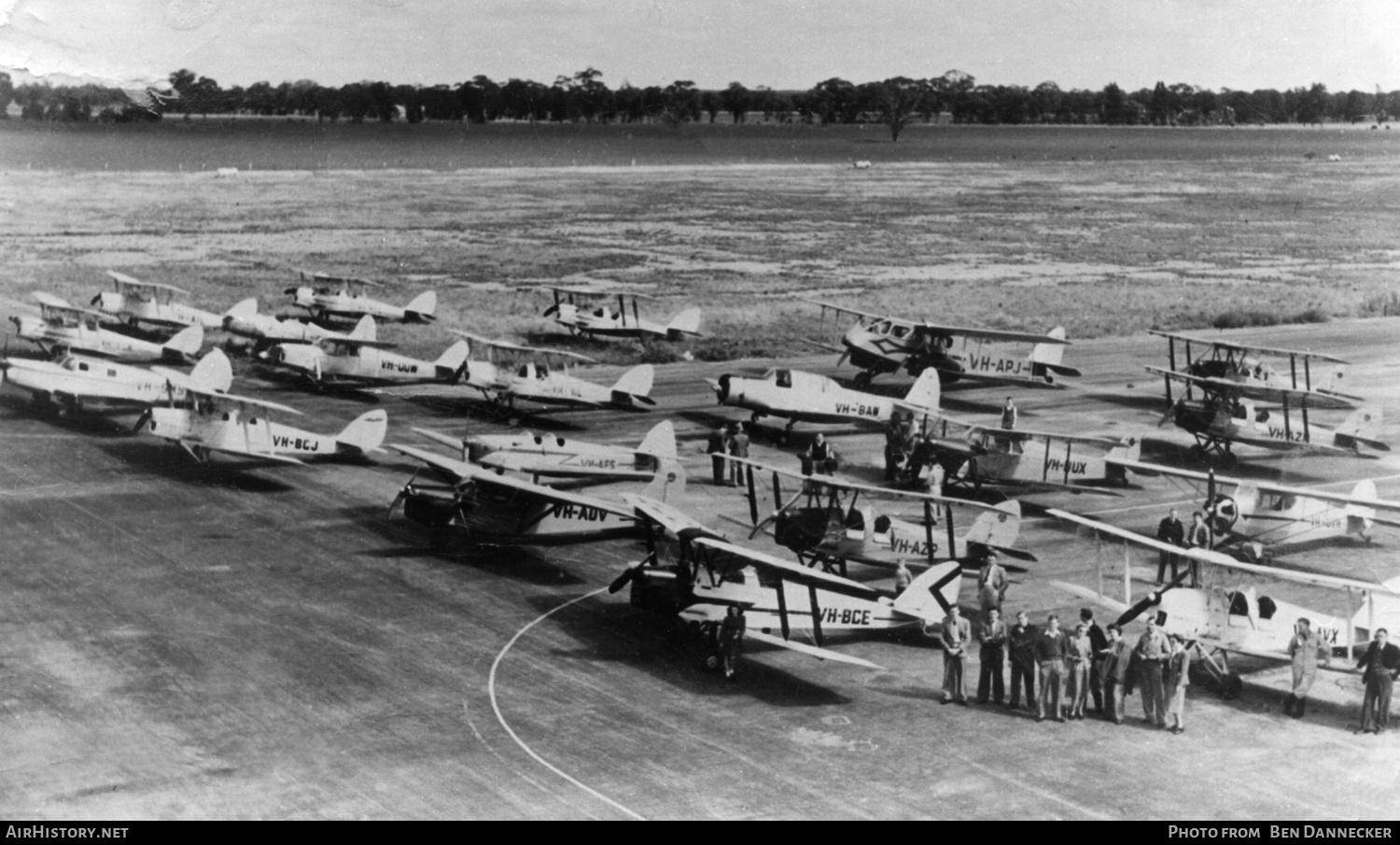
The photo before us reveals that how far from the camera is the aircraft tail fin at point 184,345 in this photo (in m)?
46.2

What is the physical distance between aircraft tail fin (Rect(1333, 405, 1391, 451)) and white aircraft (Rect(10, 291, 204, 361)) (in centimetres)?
3502

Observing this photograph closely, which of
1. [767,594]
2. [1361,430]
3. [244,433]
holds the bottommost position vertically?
[1361,430]

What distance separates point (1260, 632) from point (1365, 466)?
1940 cm

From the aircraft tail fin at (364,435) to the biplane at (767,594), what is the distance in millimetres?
13201

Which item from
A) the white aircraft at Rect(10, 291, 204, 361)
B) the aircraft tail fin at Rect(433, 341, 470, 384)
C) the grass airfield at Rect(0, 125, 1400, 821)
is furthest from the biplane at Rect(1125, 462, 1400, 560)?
the white aircraft at Rect(10, 291, 204, 361)

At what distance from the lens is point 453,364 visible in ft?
142

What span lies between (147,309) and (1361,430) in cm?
4204

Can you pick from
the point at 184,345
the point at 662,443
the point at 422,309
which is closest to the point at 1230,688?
the point at 662,443

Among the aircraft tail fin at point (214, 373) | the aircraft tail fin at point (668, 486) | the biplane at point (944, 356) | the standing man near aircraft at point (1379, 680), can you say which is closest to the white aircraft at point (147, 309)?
the aircraft tail fin at point (214, 373)

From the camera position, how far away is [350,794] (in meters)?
17.5

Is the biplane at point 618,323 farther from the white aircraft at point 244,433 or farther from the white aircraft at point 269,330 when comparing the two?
the white aircraft at point 244,433

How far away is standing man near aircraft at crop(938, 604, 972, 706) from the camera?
67.9 ft

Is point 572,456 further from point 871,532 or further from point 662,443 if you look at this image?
point 871,532
